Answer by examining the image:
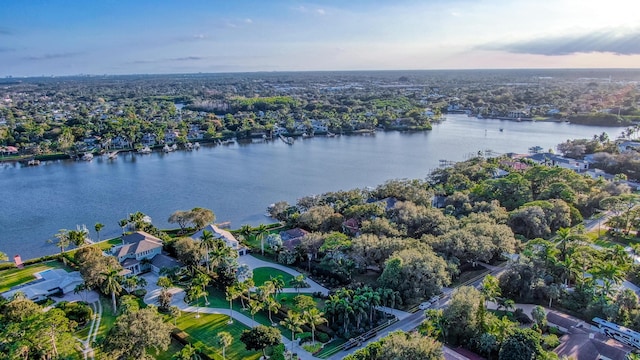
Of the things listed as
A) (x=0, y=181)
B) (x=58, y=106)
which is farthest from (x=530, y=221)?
(x=58, y=106)

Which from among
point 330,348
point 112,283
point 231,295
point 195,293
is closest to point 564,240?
point 330,348

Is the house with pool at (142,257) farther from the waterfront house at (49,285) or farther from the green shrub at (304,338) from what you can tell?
the green shrub at (304,338)

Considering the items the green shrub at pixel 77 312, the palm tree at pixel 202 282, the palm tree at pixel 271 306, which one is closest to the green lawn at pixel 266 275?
the palm tree at pixel 202 282

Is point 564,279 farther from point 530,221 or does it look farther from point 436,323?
point 436,323

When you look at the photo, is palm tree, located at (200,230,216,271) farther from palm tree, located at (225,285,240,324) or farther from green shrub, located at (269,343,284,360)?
green shrub, located at (269,343,284,360)

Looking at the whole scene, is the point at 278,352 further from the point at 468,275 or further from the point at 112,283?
the point at 468,275
